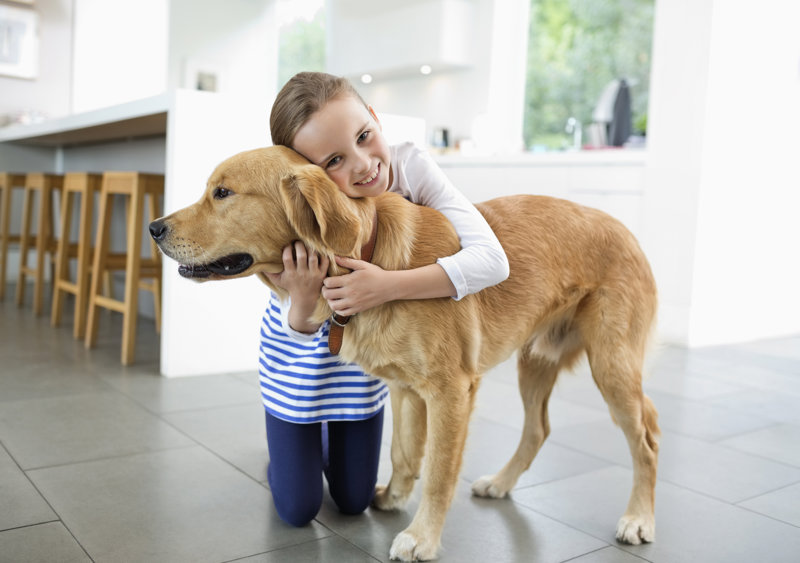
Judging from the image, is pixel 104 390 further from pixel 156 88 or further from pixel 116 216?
pixel 156 88

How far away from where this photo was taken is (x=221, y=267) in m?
1.37

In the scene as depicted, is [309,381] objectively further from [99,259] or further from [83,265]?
[83,265]

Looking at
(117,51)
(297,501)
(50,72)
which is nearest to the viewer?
(297,501)

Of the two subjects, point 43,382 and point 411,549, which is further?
point 43,382

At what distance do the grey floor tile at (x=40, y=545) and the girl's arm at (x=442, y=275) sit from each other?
0.74 m

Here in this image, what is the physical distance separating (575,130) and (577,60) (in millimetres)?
710

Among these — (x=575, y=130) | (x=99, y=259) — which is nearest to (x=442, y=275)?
(x=99, y=259)

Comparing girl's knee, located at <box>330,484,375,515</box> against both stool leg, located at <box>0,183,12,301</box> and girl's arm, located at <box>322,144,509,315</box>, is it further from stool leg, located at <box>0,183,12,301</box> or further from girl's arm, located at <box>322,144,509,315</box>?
stool leg, located at <box>0,183,12,301</box>

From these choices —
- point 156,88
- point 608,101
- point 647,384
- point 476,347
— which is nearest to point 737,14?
point 608,101

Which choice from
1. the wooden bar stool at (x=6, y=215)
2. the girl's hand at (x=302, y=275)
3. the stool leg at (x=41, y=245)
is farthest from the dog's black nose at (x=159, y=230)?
the wooden bar stool at (x=6, y=215)

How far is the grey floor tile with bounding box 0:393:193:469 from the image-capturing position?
2.06 metres

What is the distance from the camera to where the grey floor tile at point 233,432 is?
2.08m

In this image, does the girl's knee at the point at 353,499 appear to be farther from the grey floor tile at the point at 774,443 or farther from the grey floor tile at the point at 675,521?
the grey floor tile at the point at 774,443

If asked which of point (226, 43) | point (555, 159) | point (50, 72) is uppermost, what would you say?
point (226, 43)
